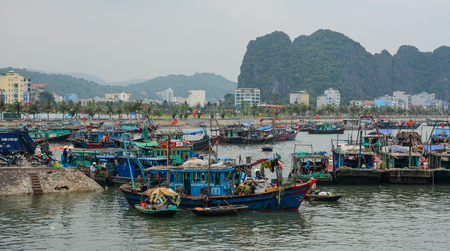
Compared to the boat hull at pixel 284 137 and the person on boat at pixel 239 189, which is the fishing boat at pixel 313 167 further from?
the boat hull at pixel 284 137

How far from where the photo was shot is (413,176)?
108 ft

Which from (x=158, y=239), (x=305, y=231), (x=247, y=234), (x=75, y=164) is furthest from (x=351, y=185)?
(x=75, y=164)

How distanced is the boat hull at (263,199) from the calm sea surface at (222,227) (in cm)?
53

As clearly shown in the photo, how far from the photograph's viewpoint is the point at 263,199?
23.8 metres

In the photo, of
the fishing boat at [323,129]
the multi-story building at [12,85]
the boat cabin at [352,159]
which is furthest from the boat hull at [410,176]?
the multi-story building at [12,85]

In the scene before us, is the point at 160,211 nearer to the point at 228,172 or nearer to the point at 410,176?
the point at 228,172

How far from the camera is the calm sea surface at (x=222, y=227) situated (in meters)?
18.9

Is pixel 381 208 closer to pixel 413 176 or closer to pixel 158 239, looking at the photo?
pixel 413 176

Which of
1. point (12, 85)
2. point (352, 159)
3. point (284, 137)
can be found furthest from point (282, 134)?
point (12, 85)

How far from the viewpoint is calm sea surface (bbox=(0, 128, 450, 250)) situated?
61.9 ft

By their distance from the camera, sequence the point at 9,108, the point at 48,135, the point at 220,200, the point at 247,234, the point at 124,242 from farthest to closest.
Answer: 1. the point at 9,108
2. the point at 48,135
3. the point at 220,200
4. the point at 247,234
5. the point at 124,242

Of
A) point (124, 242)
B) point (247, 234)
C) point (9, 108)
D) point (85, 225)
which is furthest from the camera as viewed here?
point (9, 108)

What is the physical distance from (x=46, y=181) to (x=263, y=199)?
1502cm

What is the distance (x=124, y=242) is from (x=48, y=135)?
59.1 meters
